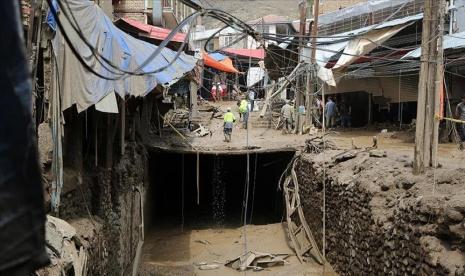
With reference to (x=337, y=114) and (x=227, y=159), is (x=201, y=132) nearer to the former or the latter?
(x=227, y=159)

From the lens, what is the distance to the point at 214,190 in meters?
27.3

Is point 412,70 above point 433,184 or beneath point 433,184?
above

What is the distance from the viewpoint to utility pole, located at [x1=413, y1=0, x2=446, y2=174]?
9.70 metres

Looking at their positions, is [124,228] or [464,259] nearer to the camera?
[464,259]

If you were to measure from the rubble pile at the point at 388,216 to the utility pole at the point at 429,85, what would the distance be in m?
0.40

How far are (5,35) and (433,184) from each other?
8.38m

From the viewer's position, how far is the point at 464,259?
6.64 meters

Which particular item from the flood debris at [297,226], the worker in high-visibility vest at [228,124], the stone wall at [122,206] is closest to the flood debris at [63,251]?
the stone wall at [122,206]

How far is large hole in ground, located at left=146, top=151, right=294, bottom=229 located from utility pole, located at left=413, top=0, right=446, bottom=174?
12344 millimetres

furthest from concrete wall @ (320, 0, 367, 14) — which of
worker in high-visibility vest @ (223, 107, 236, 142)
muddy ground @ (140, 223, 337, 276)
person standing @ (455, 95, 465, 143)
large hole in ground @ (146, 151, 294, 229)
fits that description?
muddy ground @ (140, 223, 337, 276)

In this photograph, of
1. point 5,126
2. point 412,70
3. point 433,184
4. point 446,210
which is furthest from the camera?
point 412,70

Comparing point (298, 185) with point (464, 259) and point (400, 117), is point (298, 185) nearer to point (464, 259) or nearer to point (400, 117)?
point (400, 117)

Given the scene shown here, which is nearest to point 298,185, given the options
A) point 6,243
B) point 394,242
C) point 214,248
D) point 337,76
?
point 214,248

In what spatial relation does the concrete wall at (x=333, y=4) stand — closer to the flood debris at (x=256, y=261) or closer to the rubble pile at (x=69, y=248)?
the flood debris at (x=256, y=261)
